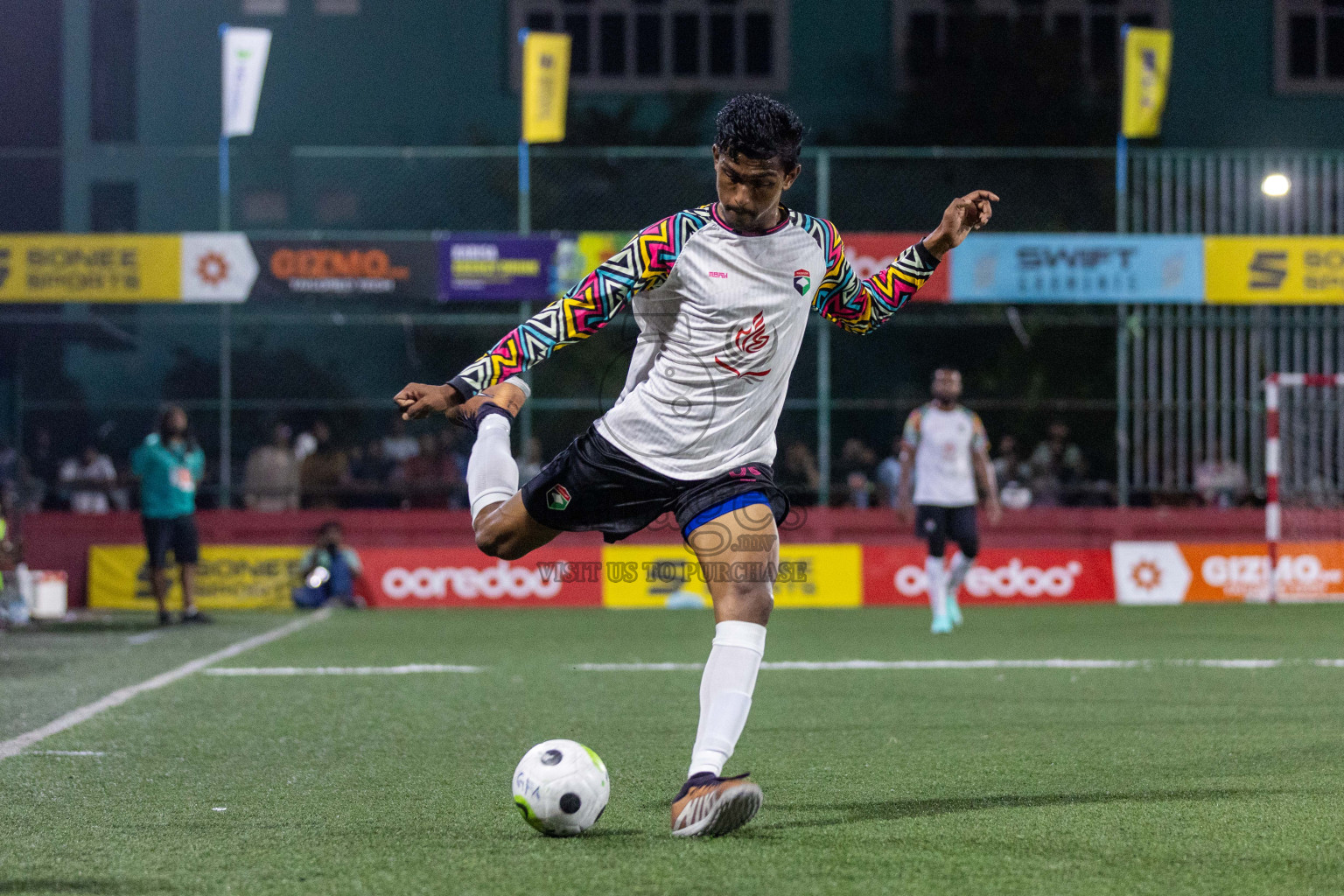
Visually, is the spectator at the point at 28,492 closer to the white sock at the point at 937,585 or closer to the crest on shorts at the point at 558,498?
the white sock at the point at 937,585

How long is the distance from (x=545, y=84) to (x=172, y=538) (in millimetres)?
7387

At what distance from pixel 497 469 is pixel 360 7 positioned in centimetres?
2669

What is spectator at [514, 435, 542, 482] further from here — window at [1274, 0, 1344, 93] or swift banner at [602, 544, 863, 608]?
window at [1274, 0, 1344, 93]

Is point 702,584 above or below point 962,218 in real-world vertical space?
below

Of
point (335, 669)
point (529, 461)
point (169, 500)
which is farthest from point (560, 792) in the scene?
point (529, 461)

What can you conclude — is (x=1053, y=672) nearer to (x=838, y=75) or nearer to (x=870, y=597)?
(x=870, y=597)

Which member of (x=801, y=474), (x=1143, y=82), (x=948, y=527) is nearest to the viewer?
(x=948, y=527)

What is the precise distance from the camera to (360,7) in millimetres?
29781

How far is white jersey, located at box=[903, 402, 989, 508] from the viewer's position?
43.1ft

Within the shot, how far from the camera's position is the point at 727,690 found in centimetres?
468

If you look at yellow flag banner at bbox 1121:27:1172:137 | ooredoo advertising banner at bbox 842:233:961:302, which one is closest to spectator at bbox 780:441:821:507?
ooredoo advertising banner at bbox 842:233:961:302

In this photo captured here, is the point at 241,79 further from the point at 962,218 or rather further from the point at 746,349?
the point at 746,349

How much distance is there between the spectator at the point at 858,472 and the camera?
60.2 feet

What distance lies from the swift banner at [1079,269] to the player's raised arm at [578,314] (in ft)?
42.7
